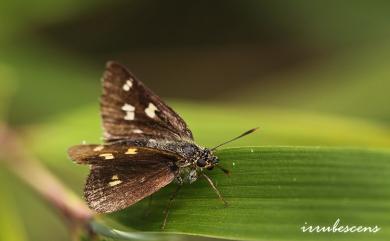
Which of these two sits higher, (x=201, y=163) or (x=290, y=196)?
(x=201, y=163)

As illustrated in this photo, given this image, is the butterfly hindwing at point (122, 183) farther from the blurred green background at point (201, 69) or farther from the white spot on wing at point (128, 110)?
the blurred green background at point (201, 69)

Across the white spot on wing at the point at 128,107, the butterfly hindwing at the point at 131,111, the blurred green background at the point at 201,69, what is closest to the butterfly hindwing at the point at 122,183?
the butterfly hindwing at the point at 131,111

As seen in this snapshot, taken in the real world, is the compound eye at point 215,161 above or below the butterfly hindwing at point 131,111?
below

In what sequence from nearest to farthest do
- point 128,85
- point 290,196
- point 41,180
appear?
point 290,196 < point 128,85 < point 41,180

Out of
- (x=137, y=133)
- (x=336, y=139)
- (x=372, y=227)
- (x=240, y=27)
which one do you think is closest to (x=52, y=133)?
(x=137, y=133)

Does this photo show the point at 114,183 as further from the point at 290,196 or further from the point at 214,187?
the point at 290,196

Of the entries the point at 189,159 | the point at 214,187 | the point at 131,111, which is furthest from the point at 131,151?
the point at 131,111
